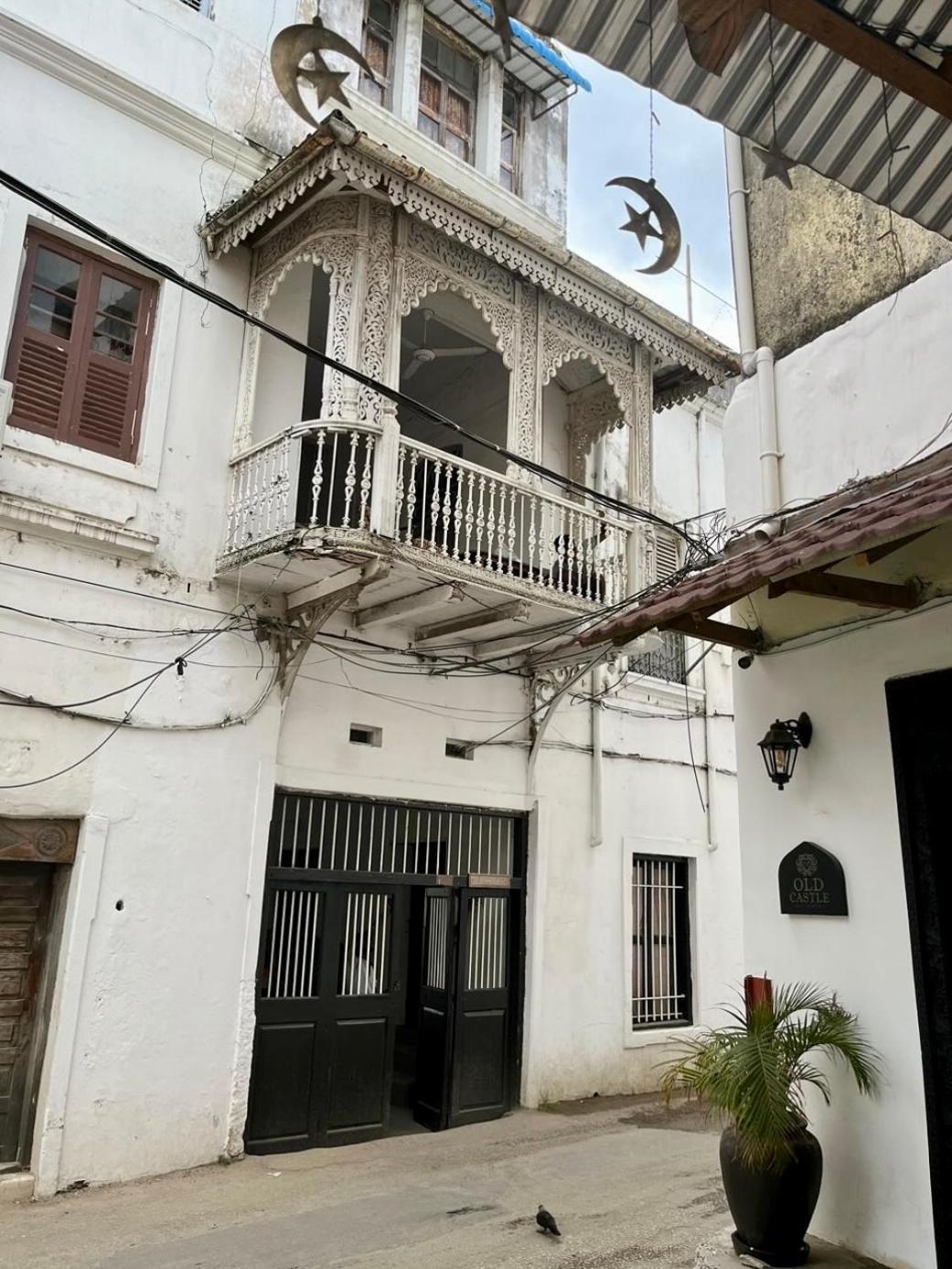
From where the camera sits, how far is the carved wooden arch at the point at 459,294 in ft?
26.1

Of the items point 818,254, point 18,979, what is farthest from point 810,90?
point 18,979

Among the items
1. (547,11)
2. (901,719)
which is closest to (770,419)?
(901,719)

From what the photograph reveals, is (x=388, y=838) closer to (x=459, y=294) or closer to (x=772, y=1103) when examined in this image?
(x=772, y=1103)

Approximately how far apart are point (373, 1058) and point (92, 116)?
834 centimetres

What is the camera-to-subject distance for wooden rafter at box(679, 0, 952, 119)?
8.84 feet

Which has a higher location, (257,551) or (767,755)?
(257,551)

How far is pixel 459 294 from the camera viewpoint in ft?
27.5

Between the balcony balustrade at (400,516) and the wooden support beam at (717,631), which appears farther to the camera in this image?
the balcony balustrade at (400,516)

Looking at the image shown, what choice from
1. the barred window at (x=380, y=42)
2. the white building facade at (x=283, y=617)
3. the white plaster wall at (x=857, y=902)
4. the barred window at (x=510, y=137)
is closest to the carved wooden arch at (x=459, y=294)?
the white building facade at (x=283, y=617)

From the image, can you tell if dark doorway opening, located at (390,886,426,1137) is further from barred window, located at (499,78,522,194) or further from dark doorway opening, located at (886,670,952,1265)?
barred window, located at (499,78,522,194)

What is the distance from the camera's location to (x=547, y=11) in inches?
117

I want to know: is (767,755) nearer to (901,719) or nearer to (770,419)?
(901,719)

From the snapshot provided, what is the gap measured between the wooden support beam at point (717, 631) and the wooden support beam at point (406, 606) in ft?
8.86

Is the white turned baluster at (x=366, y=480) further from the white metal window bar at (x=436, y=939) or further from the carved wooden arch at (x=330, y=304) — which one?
the white metal window bar at (x=436, y=939)
